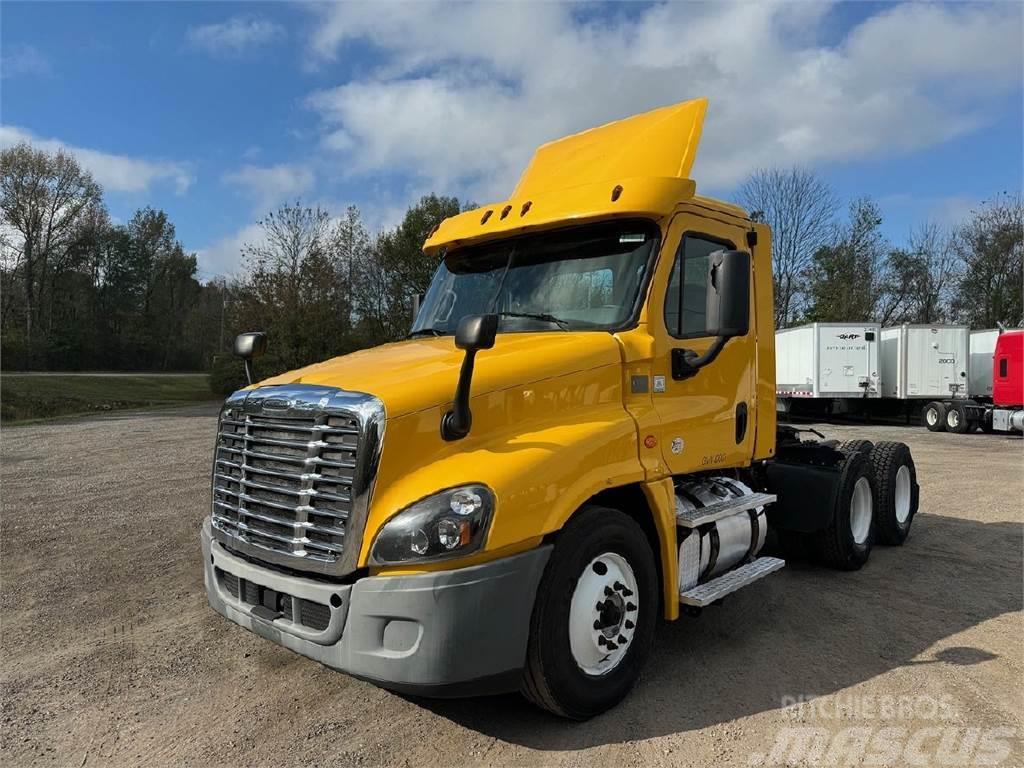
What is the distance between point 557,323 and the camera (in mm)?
4180

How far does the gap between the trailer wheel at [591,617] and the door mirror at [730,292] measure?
3.92 ft

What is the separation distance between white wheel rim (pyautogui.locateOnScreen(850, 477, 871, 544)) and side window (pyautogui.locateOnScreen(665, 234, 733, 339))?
2.85m

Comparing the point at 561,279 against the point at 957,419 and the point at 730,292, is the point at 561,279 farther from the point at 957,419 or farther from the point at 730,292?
the point at 957,419

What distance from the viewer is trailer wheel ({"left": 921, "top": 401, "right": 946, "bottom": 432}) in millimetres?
21842

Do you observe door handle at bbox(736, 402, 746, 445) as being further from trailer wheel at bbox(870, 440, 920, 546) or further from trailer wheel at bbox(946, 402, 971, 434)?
trailer wheel at bbox(946, 402, 971, 434)

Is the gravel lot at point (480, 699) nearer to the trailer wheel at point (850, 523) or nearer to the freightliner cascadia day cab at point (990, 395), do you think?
the trailer wheel at point (850, 523)

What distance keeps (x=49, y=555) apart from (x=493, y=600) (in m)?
5.72

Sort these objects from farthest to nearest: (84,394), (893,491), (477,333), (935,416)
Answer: (84,394) < (935,416) < (893,491) < (477,333)

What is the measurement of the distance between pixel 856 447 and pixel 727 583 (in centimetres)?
305

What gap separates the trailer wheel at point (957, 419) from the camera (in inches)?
838

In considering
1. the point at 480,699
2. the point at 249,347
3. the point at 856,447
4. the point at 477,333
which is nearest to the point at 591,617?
the point at 480,699

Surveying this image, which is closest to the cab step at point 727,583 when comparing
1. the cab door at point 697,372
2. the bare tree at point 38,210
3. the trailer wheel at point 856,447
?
the cab door at point 697,372

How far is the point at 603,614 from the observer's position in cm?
357

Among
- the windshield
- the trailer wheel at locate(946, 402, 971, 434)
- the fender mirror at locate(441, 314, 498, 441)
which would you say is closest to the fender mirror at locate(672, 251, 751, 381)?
the windshield
